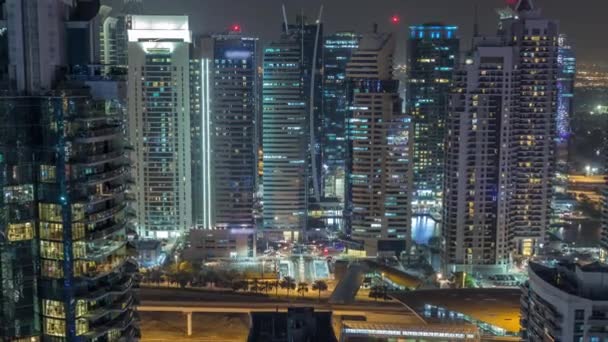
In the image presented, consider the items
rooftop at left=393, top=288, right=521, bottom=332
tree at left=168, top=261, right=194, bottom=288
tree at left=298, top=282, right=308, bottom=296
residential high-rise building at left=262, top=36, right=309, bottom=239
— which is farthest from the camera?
residential high-rise building at left=262, top=36, right=309, bottom=239

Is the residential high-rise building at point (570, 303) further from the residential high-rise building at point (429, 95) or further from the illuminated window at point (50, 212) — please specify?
the residential high-rise building at point (429, 95)

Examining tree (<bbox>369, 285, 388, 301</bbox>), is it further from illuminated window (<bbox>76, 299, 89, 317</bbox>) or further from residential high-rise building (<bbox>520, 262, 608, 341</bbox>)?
illuminated window (<bbox>76, 299, 89, 317</bbox>)

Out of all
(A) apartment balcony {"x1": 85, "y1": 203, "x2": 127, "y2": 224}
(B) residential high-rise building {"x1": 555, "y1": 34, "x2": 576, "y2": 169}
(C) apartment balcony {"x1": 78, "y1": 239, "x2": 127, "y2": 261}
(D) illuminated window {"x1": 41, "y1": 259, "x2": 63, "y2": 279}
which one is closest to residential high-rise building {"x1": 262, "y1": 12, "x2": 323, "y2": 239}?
(B) residential high-rise building {"x1": 555, "y1": 34, "x2": 576, "y2": 169}

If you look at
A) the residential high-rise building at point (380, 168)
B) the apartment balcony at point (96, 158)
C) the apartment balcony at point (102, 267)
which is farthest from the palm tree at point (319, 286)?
the apartment balcony at point (96, 158)

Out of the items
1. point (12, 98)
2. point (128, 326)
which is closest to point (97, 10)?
point (12, 98)

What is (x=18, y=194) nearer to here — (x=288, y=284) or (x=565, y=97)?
(x=288, y=284)

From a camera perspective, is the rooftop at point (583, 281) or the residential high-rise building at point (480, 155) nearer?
the rooftop at point (583, 281)
